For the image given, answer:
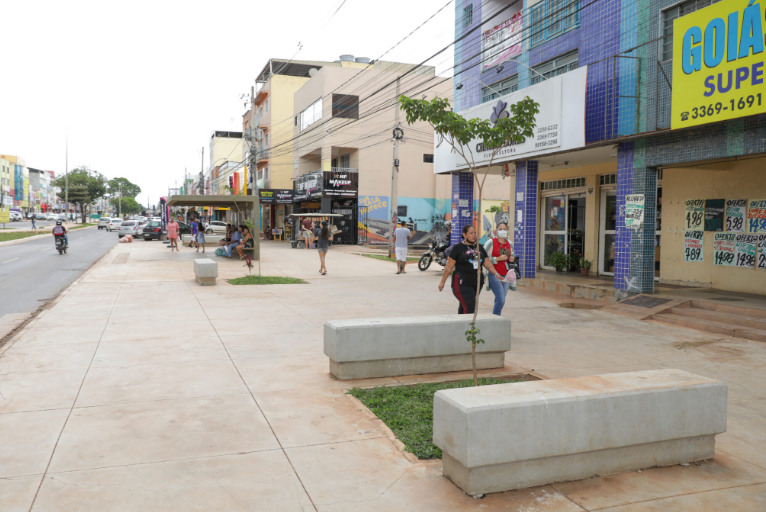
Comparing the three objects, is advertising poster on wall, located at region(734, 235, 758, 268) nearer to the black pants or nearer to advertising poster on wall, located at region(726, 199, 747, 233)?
advertising poster on wall, located at region(726, 199, 747, 233)

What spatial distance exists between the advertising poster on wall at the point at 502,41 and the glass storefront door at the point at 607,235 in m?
5.01

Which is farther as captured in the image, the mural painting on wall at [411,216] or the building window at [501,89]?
the mural painting on wall at [411,216]

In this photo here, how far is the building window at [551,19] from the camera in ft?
47.2

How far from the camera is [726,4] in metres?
9.49

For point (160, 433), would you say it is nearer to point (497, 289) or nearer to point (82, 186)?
point (497, 289)

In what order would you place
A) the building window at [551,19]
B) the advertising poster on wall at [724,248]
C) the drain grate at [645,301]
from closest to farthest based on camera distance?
the drain grate at [645,301], the advertising poster on wall at [724,248], the building window at [551,19]

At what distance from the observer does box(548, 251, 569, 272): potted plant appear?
17.5 m

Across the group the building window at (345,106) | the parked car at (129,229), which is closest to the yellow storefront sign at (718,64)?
the building window at (345,106)

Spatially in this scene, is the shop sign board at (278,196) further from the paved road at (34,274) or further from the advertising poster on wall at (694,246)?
the advertising poster on wall at (694,246)

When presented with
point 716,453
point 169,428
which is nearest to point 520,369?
point 716,453

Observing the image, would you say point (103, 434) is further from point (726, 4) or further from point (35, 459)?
point (726, 4)

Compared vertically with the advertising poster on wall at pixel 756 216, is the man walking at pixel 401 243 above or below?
below

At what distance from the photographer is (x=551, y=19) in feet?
50.0

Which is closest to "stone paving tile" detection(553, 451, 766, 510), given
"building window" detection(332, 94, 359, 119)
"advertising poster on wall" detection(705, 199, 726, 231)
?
"advertising poster on wall" detection(705, 199, 726, 231)
